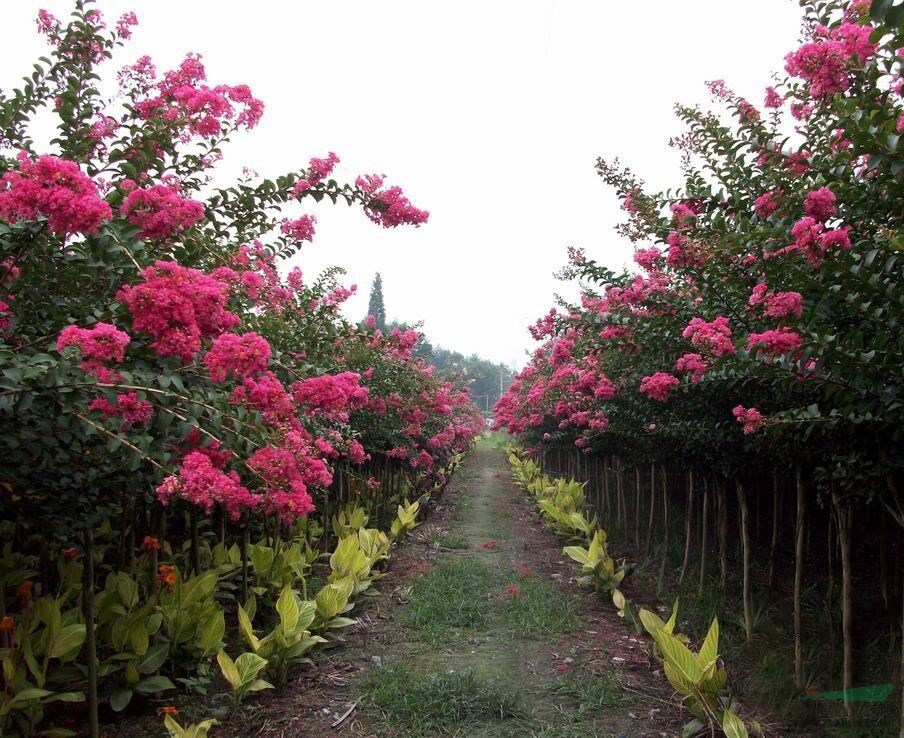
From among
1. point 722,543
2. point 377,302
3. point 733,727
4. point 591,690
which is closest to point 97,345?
point 733,727

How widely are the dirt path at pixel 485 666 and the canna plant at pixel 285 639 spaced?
0.62ft

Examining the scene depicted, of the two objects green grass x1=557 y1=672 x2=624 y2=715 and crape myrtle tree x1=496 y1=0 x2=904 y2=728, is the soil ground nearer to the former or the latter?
green grass x1=557 y1=672 x2=624 y2=715

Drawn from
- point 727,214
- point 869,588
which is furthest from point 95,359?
point 869,588

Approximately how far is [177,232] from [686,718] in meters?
3.55

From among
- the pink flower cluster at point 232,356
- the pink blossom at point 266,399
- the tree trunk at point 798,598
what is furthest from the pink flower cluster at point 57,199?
the tree trunk at point 798,598

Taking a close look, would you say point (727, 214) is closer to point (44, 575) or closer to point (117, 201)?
point (117, 201)

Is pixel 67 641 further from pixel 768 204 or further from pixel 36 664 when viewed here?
pixel 768 204

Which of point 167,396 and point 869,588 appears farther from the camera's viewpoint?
point 869,588

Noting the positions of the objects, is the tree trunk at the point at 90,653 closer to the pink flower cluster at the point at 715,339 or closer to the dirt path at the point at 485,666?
the dirt path at the point at 485,666

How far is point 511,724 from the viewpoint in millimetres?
3416

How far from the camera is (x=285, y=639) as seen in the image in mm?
3932

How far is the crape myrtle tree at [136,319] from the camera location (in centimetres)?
192

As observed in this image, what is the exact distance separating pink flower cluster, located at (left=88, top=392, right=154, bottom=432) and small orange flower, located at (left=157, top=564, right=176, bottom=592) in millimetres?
2464

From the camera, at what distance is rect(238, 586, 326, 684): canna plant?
12.5 feet
